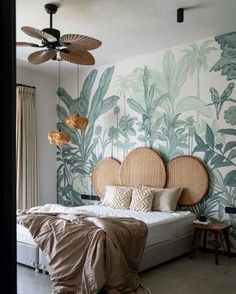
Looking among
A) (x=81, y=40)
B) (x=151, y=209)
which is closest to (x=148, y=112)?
(x=151, y=209)

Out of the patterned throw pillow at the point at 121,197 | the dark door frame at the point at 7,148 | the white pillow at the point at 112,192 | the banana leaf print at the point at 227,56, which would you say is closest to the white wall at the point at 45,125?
the white pillow at the point at 112,192

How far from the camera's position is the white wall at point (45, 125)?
22.0 feet

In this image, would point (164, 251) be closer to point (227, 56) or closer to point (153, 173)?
point (153, 173)

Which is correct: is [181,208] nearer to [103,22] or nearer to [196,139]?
[196,139]

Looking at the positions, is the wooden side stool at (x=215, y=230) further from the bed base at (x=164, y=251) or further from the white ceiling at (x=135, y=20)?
the white ceiling at (x=135, y=20)

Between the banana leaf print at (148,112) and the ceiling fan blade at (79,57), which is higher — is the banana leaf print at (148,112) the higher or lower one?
the lower one

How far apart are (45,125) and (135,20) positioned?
3295 millimetres

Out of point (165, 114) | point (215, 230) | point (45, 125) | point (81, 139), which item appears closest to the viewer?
point (215, 230)

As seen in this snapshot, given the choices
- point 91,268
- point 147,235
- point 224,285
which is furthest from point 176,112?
point 91,268

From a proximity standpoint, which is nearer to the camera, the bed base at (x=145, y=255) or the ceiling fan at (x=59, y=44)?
A: the ceiling fan at (x=59, y=44)

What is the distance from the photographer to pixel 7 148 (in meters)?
0.63

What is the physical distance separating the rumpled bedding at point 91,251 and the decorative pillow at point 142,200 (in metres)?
1.17

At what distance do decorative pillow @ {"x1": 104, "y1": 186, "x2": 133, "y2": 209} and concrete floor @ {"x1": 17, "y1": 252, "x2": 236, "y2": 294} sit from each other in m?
1.18

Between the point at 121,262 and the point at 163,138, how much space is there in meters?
2.68
